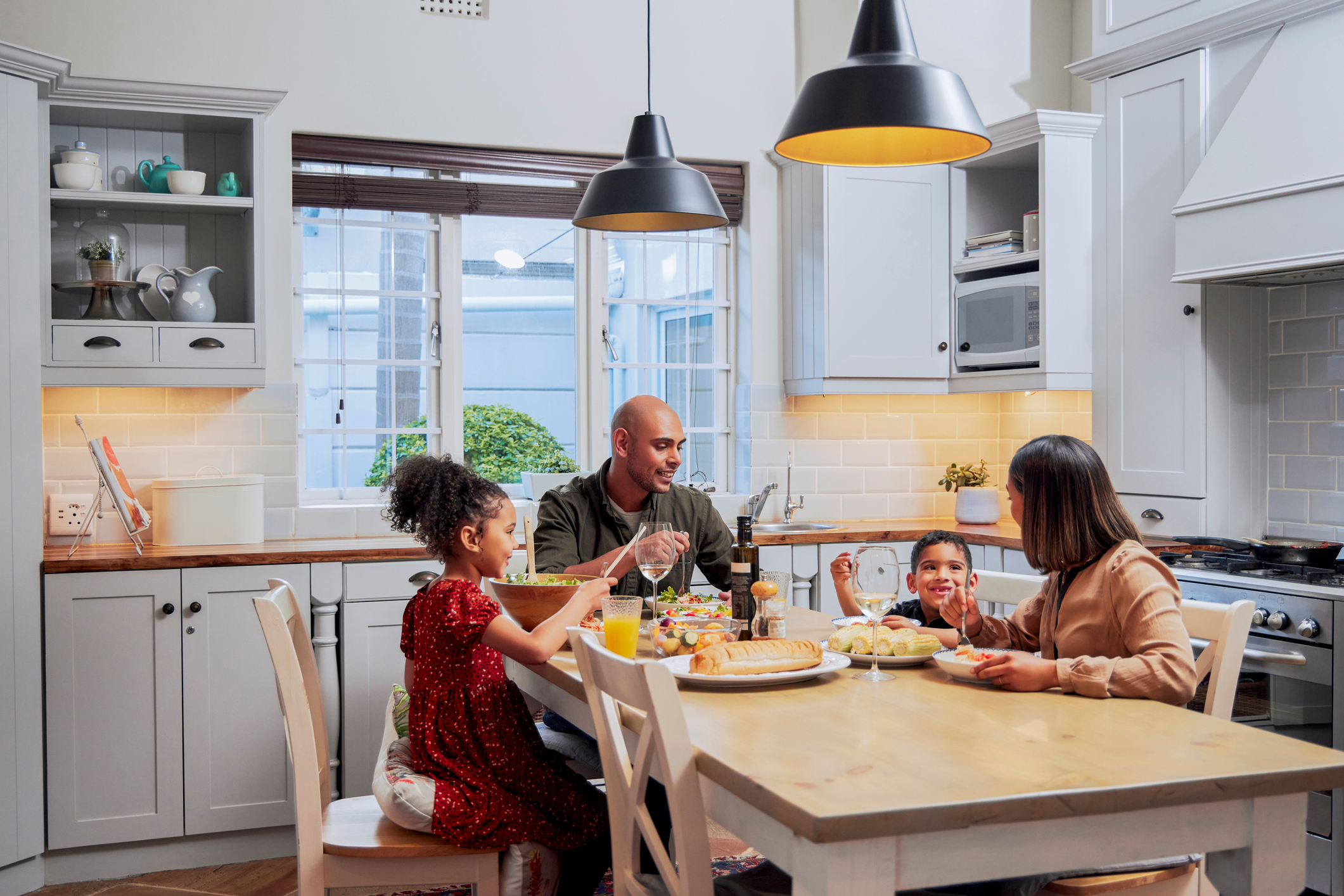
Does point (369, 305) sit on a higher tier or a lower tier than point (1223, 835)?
higher

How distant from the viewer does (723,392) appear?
15.1ft

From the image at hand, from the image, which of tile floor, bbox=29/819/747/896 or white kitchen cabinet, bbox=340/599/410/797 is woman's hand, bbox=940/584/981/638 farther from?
white kitchen cabinet, bbox=340/599/410/797

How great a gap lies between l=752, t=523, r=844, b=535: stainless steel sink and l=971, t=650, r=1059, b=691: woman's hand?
85.0 inches

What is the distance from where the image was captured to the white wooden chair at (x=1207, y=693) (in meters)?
1.66

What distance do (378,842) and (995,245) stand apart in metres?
3.21

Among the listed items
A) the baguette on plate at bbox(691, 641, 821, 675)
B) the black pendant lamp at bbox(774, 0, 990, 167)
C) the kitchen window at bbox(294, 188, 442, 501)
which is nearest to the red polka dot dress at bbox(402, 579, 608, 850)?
the baguette on plate at bbox(691, 641, 821, 675)

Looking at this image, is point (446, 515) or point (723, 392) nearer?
point (446, 515)

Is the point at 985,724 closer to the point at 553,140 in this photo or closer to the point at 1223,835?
the point at 1223,835

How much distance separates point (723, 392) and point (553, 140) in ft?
3.95

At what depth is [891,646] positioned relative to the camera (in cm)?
198

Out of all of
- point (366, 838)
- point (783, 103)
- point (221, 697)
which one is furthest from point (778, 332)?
point (366, 838)

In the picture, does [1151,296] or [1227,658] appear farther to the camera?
[1151,296]

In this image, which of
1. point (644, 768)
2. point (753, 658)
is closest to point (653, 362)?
point (753, 658)

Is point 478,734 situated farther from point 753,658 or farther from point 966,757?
point 966,757
